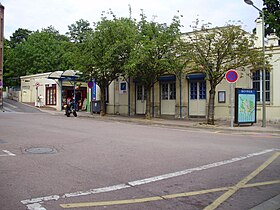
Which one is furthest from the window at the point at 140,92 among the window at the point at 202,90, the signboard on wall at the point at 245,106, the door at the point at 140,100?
the signboard on wall at the point at 245,106

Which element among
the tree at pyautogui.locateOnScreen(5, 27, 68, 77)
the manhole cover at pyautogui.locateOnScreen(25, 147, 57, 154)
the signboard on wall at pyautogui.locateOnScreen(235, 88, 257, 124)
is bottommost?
the manhole cover at pyautogui.locateOnScreen(25, 147, 57, 154)

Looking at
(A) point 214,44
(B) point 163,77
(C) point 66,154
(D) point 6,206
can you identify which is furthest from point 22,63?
(D) point 6,206

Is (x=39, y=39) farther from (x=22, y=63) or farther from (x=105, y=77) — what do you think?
(x=105, y=77)

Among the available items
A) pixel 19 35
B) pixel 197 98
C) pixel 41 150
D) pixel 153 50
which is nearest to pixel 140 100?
pixel 197 98

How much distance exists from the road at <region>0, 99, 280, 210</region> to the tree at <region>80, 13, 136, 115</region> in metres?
12.5

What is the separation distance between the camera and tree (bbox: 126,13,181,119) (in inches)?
800

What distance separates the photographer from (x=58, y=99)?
114ft

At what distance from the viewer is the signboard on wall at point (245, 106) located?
18.4 meters

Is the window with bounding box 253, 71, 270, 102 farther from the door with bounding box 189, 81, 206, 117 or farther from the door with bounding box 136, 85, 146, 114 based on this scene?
the door with bounding box 136, 85, 146, 114

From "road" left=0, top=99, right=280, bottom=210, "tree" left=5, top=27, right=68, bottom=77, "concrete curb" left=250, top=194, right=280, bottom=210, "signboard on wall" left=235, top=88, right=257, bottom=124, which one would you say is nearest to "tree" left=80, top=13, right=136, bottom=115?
"signboard on wall" left=235, top=88, right=257, bottom=124

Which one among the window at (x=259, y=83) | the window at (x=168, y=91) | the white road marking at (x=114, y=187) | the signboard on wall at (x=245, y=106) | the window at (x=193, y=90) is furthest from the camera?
the window at (x=168, y=91)

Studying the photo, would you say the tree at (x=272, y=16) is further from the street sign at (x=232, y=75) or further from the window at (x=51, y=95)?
the window at (x=51, y=95)

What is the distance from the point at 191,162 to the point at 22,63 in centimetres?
4521

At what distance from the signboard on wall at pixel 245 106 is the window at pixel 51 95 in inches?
917
